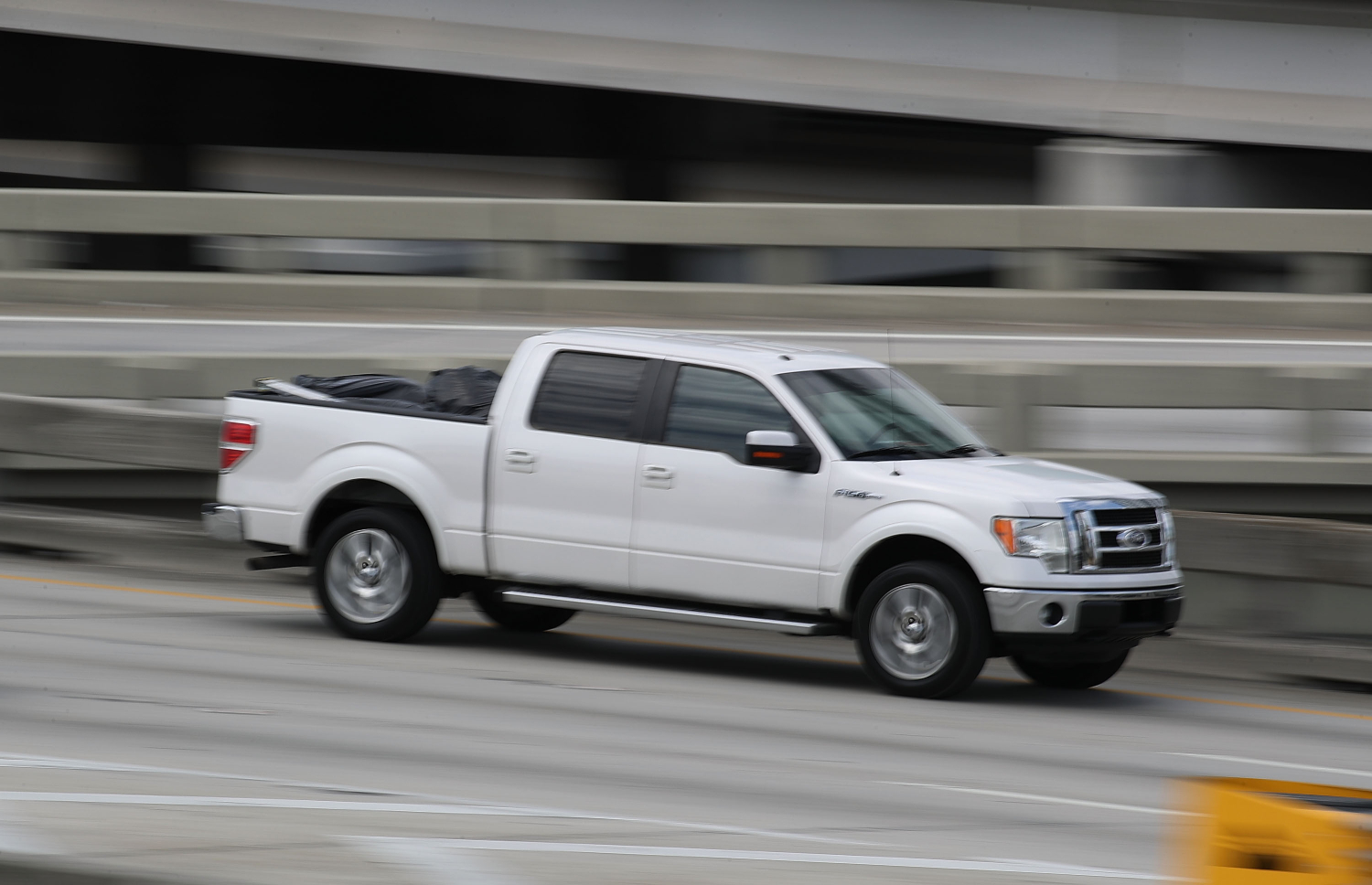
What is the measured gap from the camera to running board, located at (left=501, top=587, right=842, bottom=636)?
10031mm

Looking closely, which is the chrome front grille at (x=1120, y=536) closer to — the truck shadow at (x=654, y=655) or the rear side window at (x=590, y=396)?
the truck shadow at (x=654, y=655)

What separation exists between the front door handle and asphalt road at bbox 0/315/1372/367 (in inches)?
270

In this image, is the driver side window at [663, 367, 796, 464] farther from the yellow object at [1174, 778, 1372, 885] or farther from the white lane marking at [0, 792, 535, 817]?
the yellow object at [1174, 778, 1372, 885]

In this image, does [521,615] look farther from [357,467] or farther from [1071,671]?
[1071,671]

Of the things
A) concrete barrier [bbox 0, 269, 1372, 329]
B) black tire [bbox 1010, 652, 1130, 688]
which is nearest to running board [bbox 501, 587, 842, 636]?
black tire [bbox 1010, 652, 1130, 688]

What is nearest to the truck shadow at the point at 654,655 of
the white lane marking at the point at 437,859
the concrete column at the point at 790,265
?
the white lane marking at the point at 437,859

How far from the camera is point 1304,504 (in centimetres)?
1396

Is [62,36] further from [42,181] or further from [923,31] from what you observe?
[923,31]

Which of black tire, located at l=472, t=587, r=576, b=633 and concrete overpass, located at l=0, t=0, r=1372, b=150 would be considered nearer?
black tire, located at l=472, t=587, r=576, b=633

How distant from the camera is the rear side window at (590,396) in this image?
1055 cm

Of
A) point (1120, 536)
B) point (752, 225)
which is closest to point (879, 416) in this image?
point (1120, 536)

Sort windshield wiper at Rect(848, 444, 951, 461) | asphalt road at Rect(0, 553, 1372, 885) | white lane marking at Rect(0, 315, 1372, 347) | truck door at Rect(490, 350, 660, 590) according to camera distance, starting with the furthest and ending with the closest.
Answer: white lane marking at Rect(0, 315, 1372, 347) < truck door at Rect(490, 350, 660, 590) < windshield wiper at Rect(848, 444, 951, 461) < asphalt road at Rect(0, 553, 1372, 885)

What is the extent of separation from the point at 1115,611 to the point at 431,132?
25987mm

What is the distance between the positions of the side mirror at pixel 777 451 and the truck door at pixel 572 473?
0.75 metres
